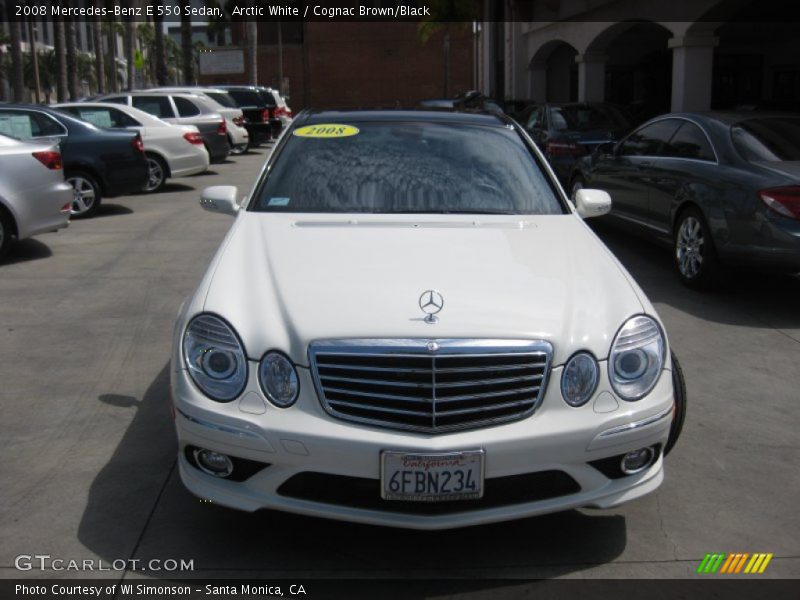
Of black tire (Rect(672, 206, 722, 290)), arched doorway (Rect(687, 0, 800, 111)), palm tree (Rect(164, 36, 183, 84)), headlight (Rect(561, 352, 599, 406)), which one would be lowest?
black tire (Rect(672, 206, 722, 290))

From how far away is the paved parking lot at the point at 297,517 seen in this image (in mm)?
3455

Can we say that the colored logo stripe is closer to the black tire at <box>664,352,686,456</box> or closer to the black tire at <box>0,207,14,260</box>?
the black tire at <box>664,352,686,456</box>

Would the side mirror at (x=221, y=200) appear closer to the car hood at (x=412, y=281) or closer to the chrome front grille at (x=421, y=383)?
the car hood at (x=412, y=281)

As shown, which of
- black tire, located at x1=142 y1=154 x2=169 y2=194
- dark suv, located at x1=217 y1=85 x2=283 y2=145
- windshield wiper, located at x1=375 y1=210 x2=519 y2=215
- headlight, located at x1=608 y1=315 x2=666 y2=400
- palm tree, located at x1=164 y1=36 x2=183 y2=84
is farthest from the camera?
palm tree, located at x1=164 y1=36 x2=183 y2=84

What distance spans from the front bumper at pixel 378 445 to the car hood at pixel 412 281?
0.67 feet

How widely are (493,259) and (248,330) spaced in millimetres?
1132

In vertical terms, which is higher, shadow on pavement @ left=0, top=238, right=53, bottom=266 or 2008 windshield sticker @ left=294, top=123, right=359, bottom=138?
2008 windshield sticker @ left=294, top=123, right=359, bottom=138

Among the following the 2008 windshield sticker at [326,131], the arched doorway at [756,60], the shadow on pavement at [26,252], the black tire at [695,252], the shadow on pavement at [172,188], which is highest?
the arched doorway at [756,60]

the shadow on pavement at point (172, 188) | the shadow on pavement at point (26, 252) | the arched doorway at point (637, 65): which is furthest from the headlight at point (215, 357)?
the arched doorway at point (637, 65)

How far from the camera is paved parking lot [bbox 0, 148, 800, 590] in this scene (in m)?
3.46

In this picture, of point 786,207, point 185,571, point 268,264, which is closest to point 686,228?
point 786,207

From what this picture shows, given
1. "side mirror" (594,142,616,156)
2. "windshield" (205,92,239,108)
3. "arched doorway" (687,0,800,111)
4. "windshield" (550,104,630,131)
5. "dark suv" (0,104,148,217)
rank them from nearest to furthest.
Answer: "side mirror" (594,142,616,156) → "dark suv" (0,104,148,217) → "windshield" (550,104,630,131) → "arched doorway" (687,0,800,111) → "windshield" (205,92,239,108)

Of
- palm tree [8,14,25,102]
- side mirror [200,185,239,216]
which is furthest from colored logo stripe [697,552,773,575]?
palm tree [8,14,25,102]

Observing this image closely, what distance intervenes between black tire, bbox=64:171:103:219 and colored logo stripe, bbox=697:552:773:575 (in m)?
10.6
